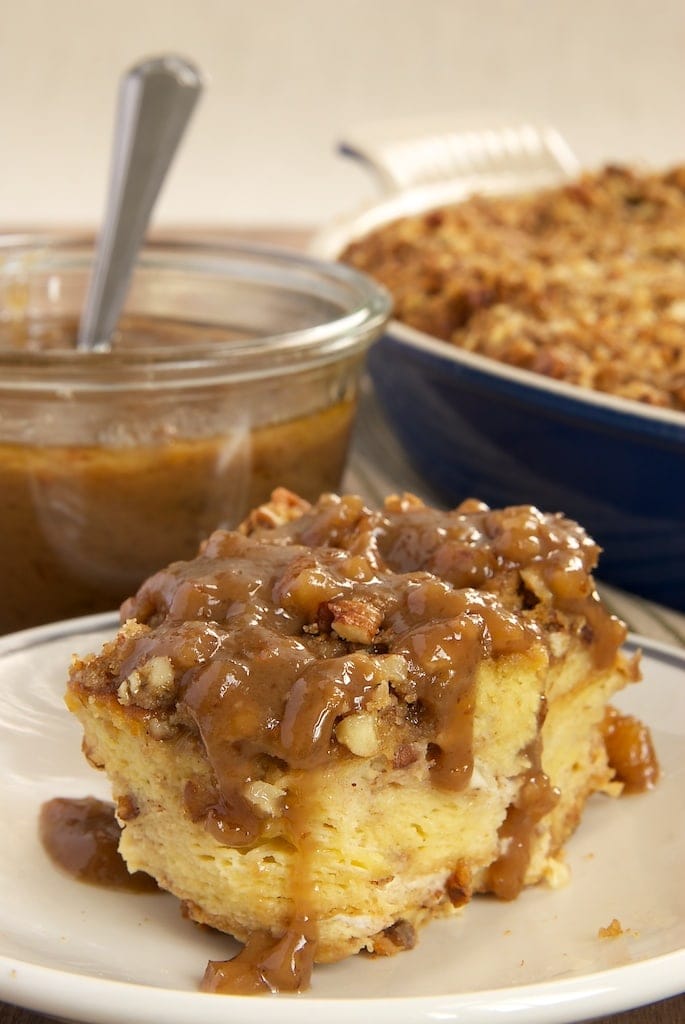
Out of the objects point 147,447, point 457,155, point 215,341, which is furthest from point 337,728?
point 457,155

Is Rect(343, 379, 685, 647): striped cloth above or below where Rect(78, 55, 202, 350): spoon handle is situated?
below

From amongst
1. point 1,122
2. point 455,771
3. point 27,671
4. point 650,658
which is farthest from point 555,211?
point 1,122

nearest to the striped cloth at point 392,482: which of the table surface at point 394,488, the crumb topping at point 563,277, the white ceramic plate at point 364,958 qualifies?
the table surface at point 394,488

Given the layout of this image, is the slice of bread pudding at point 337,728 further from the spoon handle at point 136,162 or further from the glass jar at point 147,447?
the spoon handle at point 136,162

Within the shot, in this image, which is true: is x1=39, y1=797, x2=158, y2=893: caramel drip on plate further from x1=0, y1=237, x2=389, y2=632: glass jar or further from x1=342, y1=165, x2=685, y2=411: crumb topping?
x1=342, y1=165, x2=685, y2=411: crumb topping

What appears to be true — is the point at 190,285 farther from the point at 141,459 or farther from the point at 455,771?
the point at 455,771

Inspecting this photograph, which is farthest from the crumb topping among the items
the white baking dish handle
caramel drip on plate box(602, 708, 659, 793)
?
caramel drip on plate box(602, 708, 659, 793)

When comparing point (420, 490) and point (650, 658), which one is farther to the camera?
point (420, 490)
